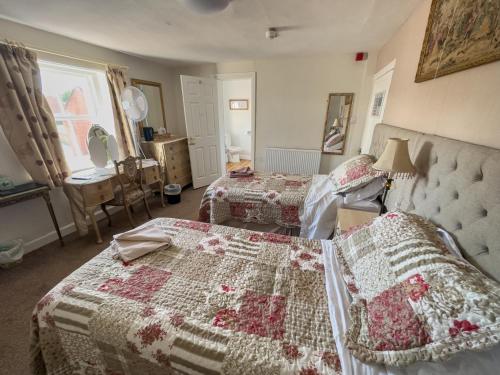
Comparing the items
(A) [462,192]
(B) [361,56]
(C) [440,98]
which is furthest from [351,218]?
(B) [361,56]

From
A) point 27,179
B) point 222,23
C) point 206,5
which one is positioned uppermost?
point 222,23

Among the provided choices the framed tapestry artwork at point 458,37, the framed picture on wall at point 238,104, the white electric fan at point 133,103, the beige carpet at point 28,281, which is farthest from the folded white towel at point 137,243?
the framed picture on wall at point 238,104

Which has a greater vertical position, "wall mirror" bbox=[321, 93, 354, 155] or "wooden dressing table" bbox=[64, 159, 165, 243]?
"wall mirror" bbox=[321, 93, 354, 155]

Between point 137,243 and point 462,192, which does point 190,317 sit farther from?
point 462,192

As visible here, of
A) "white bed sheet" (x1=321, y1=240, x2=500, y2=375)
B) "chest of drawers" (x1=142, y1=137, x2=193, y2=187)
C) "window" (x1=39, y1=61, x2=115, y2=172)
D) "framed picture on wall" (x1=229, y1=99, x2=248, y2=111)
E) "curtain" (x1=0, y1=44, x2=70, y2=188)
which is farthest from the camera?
"framed picture on wall" (x1=229, y1=99, x2=248, y2=111)

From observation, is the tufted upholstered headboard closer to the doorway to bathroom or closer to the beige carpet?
the beige carpet

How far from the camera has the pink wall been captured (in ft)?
2.84

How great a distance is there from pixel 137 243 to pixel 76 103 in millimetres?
2626

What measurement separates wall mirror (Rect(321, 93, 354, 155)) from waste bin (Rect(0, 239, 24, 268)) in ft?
13.4

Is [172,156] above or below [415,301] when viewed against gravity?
below

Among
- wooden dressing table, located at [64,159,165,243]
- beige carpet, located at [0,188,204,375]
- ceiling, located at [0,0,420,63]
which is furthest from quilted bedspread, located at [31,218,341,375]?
ceiling, located at [0,0,420,63]

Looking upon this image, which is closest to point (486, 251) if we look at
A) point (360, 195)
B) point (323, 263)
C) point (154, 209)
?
point (323, 263)

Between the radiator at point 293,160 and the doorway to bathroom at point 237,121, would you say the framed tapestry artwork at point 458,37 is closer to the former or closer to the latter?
the radiator at point 293,160

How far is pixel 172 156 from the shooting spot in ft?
11.8
